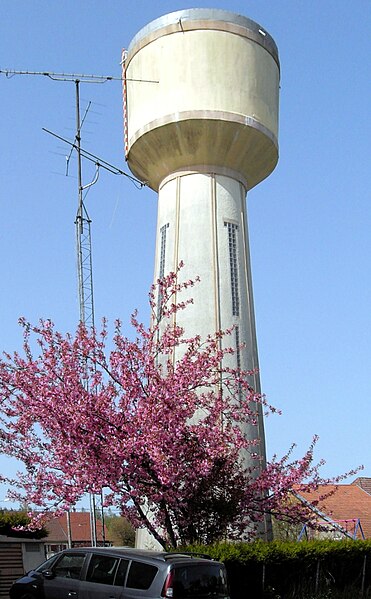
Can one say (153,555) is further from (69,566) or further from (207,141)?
(207,141)

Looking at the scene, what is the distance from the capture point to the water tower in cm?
2303

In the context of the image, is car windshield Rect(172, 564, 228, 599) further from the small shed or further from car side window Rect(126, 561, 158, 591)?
the small shed

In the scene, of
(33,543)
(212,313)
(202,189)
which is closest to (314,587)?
(212,313)

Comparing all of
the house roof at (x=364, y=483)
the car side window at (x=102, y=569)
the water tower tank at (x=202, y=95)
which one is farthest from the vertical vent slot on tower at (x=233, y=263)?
the house roof at (x=364, y=483)

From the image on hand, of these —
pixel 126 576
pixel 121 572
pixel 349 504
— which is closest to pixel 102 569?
pixel 121 572

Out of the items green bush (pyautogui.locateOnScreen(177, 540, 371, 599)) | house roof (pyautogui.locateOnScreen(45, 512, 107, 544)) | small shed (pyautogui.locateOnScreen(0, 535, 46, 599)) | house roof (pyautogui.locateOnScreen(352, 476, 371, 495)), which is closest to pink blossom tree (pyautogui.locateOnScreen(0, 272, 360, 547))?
green bush (pyautogui.locateOnScreen(177, 540, 371, 599))

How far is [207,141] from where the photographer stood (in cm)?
2333

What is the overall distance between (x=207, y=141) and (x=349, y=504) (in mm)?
25343

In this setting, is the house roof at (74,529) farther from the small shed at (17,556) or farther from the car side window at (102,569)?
the car side window at (102,569)

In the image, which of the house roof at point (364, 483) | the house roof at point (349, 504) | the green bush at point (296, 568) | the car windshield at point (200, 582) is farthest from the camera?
the house roof at point (364, 483)

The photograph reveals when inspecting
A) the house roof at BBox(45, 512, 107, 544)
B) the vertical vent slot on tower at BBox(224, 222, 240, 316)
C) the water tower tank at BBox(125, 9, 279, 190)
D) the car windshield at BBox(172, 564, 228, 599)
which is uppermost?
the water tower tank at BBox(125, 9, 279, 190)

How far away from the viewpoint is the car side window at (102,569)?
41.9 feet

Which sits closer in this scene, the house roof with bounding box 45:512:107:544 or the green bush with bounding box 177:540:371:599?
the green bush with bounding box 177:540:371:599

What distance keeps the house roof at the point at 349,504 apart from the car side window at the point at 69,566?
25887 mm
